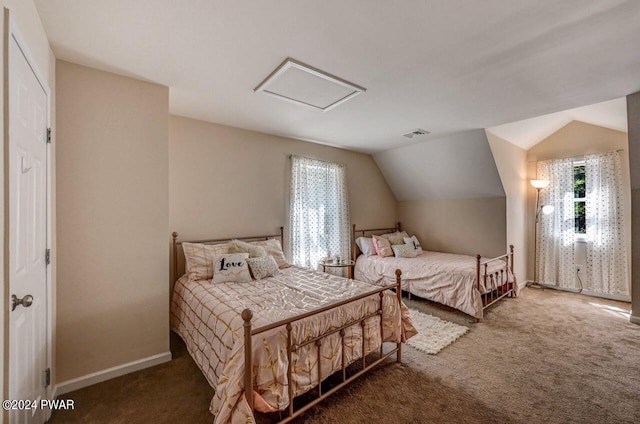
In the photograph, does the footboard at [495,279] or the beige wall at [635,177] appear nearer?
the beige wall at [635,177]

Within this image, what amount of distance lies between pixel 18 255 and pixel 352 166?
4.31 meters

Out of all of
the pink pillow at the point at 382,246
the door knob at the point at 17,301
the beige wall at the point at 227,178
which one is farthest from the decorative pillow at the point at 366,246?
the door knob at the point at 17,301

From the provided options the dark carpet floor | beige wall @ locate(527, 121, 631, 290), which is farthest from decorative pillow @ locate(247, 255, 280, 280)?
beige wall @ locate(527, 121, 631, 290)

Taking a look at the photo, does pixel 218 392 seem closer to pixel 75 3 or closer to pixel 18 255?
pixel 18 255

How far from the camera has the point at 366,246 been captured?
465 cm

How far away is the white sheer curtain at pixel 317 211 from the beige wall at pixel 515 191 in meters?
2.38

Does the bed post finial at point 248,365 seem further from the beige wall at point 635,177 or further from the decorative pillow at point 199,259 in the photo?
the beige wall at point 635,177

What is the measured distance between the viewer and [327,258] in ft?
13.8

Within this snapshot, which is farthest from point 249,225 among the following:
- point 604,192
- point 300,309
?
point 604,192

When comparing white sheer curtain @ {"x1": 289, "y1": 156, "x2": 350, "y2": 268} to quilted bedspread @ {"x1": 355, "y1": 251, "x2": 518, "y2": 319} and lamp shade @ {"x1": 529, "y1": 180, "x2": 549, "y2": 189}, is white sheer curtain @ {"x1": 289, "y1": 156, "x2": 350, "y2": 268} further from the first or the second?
lamp shade @ {"x1": 529, "y1": 180, "x2": 549, "y2": 189}

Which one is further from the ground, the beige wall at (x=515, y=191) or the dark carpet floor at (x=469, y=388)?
the beige wall at (x=515, y=191)

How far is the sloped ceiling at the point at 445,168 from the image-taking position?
3.90m

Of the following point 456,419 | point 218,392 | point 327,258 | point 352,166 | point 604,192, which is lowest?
point 456,419

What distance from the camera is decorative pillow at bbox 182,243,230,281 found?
8.95 feet
